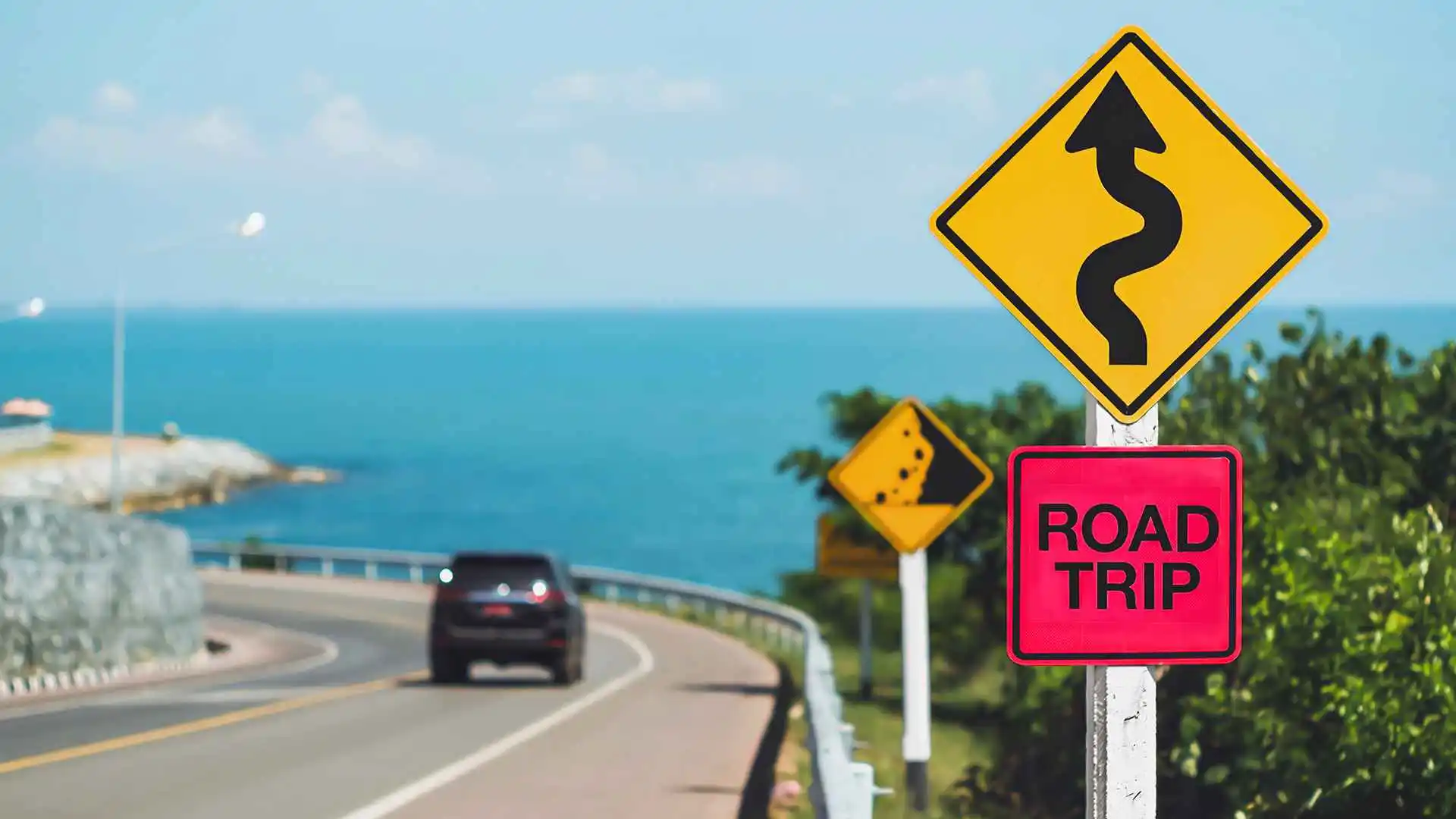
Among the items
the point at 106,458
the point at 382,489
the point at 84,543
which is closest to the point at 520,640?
the point at 84,543

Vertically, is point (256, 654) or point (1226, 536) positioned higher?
point (1226, 536)

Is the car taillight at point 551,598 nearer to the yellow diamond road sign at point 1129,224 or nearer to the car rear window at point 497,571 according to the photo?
the car rear window at point 497,571

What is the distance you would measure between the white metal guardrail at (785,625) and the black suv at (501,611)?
5.95 feet

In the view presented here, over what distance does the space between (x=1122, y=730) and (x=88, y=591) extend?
2730 cm

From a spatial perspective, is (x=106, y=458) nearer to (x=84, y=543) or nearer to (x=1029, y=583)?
(x=84, y=543)

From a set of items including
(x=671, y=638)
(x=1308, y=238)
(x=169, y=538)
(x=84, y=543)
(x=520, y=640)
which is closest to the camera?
(x=1308, y=238)

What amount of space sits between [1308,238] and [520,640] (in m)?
24.1

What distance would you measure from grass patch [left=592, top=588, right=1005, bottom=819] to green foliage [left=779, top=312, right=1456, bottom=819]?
2.95 ft

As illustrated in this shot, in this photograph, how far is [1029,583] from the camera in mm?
5727

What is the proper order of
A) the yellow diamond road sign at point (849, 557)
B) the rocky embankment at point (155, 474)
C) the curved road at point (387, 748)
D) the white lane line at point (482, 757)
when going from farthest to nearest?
the rocky embankment at point (155, 474)
the yellow diamond road sign at point (849, 557)
the curved road at point (387, 748)
the white lane line at point (482, 757)

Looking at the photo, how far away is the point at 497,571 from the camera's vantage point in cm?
2947

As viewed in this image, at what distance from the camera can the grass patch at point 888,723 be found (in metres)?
17.8

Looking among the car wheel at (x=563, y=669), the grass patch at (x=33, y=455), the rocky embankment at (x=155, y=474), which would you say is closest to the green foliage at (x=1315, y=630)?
the car wheel at (x=563, y=669)

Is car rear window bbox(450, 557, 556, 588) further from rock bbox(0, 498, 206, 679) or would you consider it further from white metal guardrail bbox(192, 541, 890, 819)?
rock bbox(0, 498, 206, 679)
